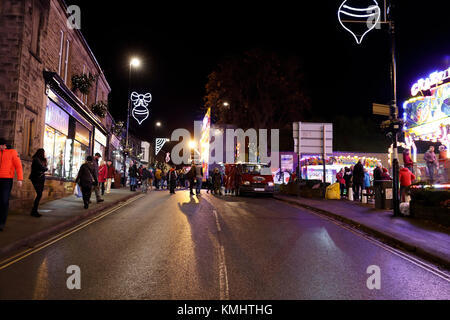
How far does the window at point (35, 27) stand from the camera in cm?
1256

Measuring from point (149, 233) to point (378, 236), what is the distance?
17.8 feet

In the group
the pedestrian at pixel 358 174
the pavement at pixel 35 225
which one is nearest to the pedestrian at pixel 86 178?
the pavement at pixel 35 225

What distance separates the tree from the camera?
3169 centimetres

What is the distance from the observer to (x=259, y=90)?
104ft

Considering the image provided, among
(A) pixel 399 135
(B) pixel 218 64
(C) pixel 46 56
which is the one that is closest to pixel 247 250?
(A) pixel 399 135

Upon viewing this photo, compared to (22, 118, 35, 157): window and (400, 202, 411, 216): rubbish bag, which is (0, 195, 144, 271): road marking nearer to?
(22, 118, 35, 157): window

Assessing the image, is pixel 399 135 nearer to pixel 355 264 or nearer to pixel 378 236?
pixel 378 236

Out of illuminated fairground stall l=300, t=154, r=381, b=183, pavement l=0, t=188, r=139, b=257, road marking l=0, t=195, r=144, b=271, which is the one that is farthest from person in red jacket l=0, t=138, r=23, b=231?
illuminated fairground stall l=300, t=154, r=381, b=183

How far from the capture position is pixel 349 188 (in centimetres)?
1891

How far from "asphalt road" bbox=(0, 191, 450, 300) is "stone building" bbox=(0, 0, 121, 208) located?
4.98 m

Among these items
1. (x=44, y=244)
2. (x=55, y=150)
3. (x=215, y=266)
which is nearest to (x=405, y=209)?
(x=215, y=266)

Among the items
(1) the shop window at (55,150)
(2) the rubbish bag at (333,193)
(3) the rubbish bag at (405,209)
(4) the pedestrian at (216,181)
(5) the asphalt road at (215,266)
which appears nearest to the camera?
(5) the asphalt road at (215,266)

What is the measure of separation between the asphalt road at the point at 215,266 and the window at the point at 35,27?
7297mm

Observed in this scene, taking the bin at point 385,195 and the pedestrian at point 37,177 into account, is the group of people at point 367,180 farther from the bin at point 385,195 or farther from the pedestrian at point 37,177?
the pedestrian at point 37,177
